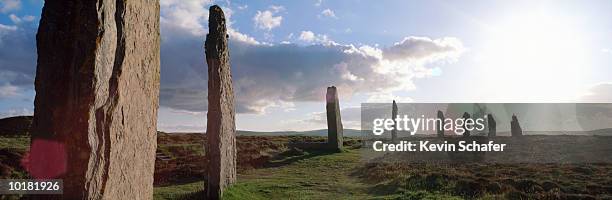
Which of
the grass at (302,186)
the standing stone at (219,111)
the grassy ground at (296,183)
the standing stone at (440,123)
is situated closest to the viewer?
the standing stone at (219,111)

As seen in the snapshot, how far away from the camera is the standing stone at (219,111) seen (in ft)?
39.8

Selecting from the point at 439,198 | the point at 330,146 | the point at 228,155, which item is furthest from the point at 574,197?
the point at 330,146

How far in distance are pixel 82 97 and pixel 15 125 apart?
43.4 m

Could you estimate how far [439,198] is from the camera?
12.4 m

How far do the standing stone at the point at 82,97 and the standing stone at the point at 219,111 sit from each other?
739 cm

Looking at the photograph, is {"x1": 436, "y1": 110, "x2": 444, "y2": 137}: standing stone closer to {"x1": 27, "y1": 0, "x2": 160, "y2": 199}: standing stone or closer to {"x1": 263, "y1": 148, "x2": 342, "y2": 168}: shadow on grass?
{"x1": 263, "y1": 148, "x2": 342, "y2": 168}: shadow on grass

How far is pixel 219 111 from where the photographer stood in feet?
40.3

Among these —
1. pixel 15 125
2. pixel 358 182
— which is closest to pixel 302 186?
pixel 358 182

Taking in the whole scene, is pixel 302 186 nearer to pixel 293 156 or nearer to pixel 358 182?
pixel 358 182

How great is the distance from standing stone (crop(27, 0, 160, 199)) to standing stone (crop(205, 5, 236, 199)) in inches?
291

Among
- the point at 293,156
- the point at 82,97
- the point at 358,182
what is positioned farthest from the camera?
the point at 293,156

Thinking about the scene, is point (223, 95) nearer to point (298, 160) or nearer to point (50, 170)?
Result: point (50, 170)

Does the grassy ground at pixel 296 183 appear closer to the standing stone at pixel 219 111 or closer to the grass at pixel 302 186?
the grass at pixel 302 186

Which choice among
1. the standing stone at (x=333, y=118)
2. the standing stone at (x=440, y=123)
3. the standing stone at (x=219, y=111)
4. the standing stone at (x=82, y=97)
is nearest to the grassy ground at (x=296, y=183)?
the standing stone at (x=219, y=111)
